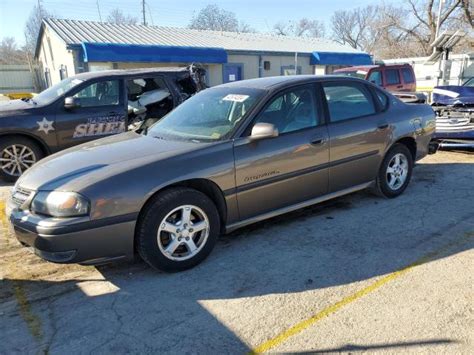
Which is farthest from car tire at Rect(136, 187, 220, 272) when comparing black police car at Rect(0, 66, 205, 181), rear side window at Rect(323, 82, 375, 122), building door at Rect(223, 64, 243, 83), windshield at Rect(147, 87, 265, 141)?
building door at Rect(223, 64, 243, 83)

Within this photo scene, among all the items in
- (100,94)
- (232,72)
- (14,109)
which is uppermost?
(232,72)

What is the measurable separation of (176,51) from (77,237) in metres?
18.4

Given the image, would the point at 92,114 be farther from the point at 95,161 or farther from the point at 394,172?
the point at 394,172

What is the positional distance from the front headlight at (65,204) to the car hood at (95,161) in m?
0.06

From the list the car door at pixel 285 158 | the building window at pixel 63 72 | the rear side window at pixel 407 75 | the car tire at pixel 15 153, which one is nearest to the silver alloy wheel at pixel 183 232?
the car door at pixel 285 158

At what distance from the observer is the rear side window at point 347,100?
4.63m

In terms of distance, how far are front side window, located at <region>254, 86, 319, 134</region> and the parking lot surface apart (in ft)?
3.58

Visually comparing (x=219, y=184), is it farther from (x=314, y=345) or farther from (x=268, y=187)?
(x=314, y=345)

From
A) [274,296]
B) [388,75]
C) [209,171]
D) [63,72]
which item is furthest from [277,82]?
[63,72]

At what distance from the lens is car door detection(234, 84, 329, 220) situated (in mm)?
3895

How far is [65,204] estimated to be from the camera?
3.15 metres

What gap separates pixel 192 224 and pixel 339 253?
1381mm

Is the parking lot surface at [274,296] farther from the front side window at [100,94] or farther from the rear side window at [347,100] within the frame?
the front side window at [100,94]

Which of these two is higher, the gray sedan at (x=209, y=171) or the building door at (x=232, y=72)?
the building door at (x=232, y=72)
